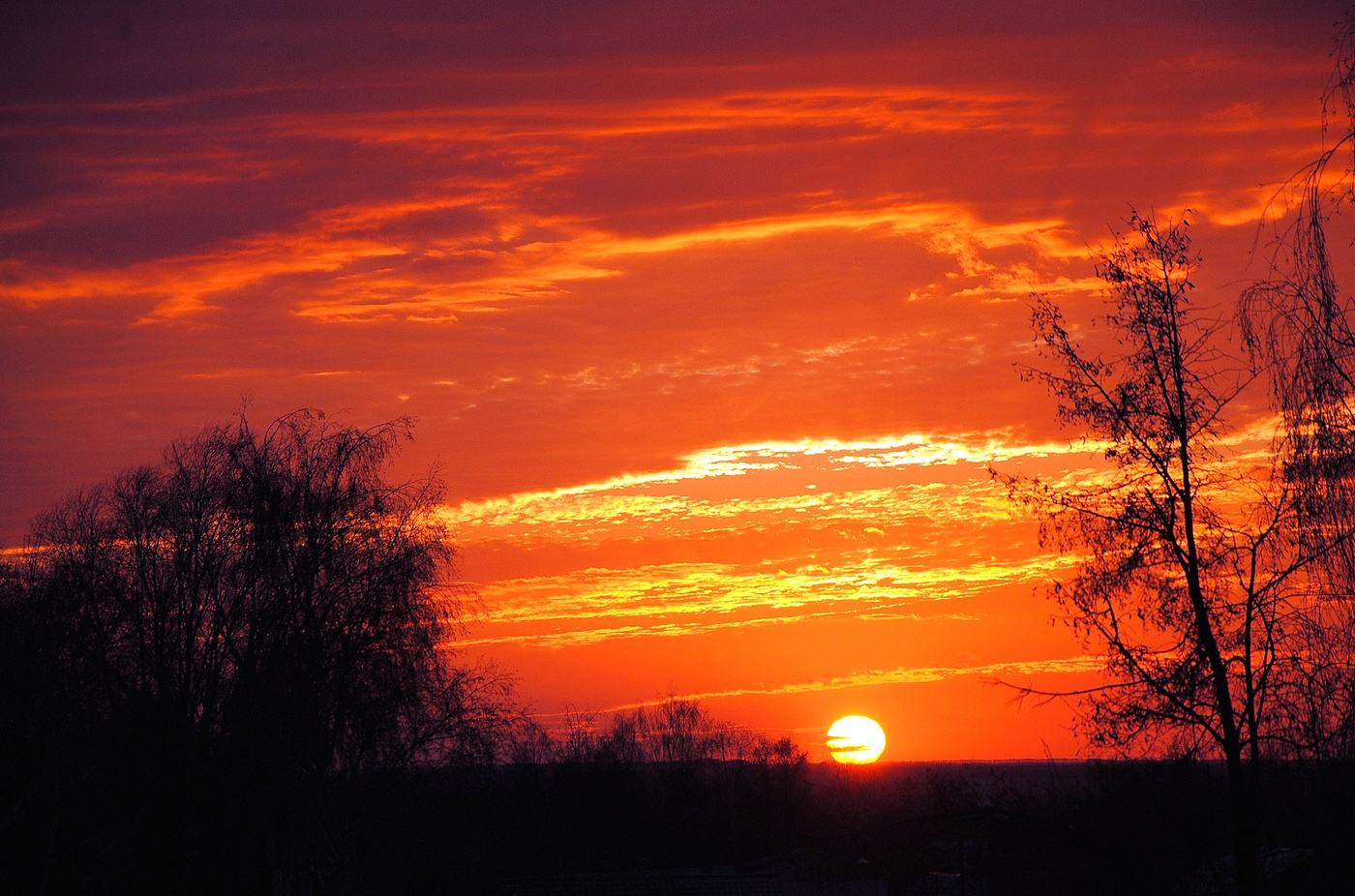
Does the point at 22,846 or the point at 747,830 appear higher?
the point at 22,846

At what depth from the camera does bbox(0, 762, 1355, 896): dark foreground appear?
988 cm

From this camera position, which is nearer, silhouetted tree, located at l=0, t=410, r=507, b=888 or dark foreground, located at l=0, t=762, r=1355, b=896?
dark foreground, located at l=0, t=762, r=1355, b=896

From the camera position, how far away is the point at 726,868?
218ft

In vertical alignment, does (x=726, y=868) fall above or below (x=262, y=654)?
below

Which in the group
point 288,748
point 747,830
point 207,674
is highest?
point 207,674

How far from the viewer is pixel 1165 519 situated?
11.7 m

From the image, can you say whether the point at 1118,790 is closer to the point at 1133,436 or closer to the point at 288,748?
the point at 1133,436

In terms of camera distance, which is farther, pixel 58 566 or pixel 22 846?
pixel 58 566

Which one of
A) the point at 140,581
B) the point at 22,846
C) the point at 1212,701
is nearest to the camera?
the point at 1212,701

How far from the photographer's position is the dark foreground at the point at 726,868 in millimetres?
9875

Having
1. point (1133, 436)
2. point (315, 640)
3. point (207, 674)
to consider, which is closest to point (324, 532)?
point (315, 640)

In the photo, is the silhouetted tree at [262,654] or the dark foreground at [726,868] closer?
the dark foreground at [726,868]

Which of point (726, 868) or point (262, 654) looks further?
point (726, 868)

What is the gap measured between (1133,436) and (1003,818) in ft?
14.4
